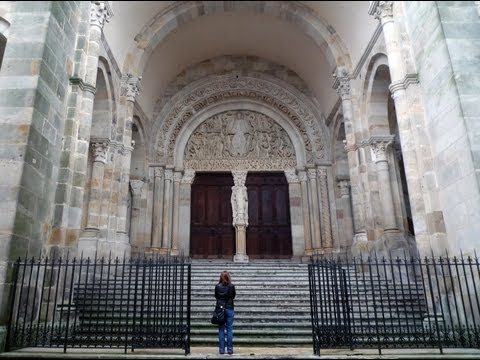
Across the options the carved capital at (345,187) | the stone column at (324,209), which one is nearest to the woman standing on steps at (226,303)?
the stone column at (324,209)

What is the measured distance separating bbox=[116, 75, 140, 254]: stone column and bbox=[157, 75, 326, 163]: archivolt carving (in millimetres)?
3190

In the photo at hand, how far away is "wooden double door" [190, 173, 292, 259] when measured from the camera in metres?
13.9

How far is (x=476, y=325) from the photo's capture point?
5.79m

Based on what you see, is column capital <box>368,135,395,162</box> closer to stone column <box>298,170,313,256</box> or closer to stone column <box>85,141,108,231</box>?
stone column <box>298,170,313,256</box>

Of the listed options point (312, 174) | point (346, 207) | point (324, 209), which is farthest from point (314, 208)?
point (312, 174)

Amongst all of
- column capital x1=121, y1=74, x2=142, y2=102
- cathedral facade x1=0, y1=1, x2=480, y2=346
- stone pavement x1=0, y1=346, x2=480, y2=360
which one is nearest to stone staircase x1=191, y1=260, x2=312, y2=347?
stone pavement x1=0, y1=346, x2=480, y2=360

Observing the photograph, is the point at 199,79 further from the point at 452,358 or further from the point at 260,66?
the point at 452,358

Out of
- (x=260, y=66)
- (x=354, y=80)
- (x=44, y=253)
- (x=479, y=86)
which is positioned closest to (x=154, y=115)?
(x=260, y=66)

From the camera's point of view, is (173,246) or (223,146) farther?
(223,146)

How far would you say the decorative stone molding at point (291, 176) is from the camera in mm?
14273

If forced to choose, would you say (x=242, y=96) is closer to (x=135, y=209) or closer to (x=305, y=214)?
(x=305, y=214)

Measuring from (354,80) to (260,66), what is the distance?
464 cm

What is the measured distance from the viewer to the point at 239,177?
14.0 metres

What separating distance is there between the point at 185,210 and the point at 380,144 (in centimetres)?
703
